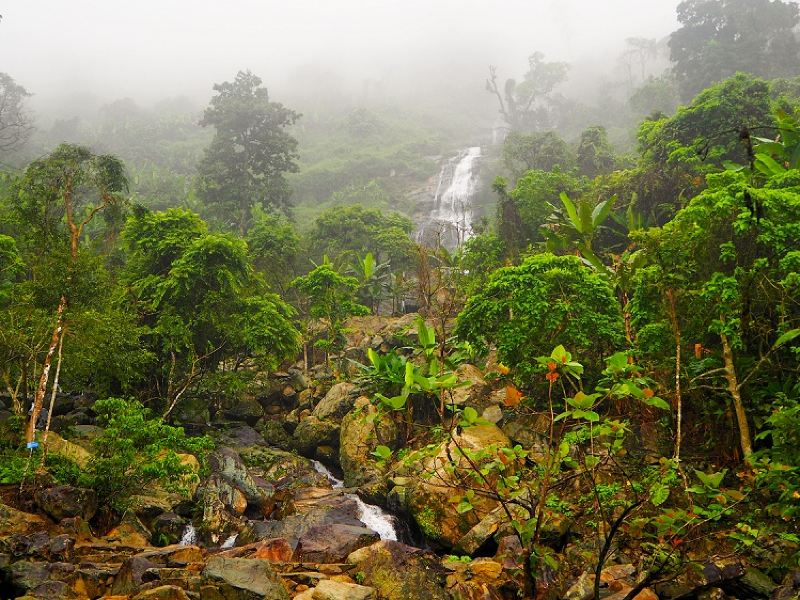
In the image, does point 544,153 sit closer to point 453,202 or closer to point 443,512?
point 453,202

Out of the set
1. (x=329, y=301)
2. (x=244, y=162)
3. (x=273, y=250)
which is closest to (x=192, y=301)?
(x=329, y=301)

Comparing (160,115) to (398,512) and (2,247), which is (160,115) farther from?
(398,512)

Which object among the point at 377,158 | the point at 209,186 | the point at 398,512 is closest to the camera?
the point at 398,512

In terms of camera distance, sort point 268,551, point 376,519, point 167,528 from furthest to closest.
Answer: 1. point 376,519
2. point 167,528
3. point 268,551

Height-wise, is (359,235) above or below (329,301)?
above

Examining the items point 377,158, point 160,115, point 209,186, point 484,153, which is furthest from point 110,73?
point 209,186

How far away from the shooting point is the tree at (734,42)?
34938 mm

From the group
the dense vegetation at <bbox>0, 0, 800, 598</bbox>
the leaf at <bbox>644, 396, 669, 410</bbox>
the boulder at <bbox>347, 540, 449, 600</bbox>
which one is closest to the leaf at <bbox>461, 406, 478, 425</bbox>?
the dense vegetation at <bbox>0, 0, 800, 598</bbox>

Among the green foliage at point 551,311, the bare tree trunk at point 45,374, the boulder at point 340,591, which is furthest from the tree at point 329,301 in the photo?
the boulder at point 340,591

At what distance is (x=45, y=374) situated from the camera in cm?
863

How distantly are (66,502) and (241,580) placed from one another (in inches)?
173

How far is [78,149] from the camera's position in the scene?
1282 centimetres

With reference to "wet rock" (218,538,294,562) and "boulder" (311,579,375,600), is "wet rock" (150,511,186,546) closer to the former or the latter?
"wet rock" (218,538,294,562)

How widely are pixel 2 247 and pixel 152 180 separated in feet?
99.7
